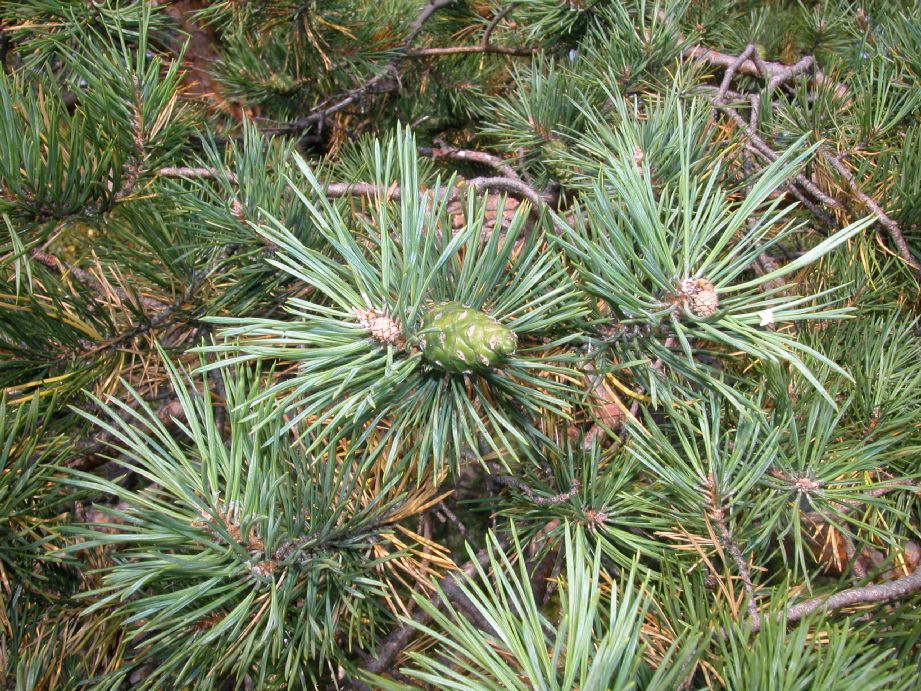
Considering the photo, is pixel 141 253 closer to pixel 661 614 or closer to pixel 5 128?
pixel 5 128

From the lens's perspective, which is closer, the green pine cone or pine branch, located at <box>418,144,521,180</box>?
the green pine cone

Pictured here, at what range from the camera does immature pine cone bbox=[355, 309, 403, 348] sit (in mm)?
269

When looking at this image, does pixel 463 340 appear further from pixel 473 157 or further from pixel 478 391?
pixel 473 157

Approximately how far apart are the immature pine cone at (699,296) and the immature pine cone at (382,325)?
0.41 feet

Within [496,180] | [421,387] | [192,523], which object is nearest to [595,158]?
[496,180]

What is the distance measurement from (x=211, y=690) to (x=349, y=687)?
0.37 ft

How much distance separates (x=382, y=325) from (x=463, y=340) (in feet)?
0.13

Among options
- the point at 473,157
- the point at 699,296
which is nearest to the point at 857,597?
the point at 699,296

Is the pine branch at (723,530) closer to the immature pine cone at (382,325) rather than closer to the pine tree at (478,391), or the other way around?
the pine tree at (478,391)

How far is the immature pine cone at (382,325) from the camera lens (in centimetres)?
27

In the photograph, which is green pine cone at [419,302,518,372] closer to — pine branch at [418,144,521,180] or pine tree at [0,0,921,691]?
pine tree at [0,0,921,691]

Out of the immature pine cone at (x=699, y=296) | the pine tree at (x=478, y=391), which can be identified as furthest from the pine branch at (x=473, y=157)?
the immature pine cone at (x=699, y=296)

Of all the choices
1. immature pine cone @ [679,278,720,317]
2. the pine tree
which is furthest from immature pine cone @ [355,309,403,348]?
immature pine cone @ [679,278,720,317]

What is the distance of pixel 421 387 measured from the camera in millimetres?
294
